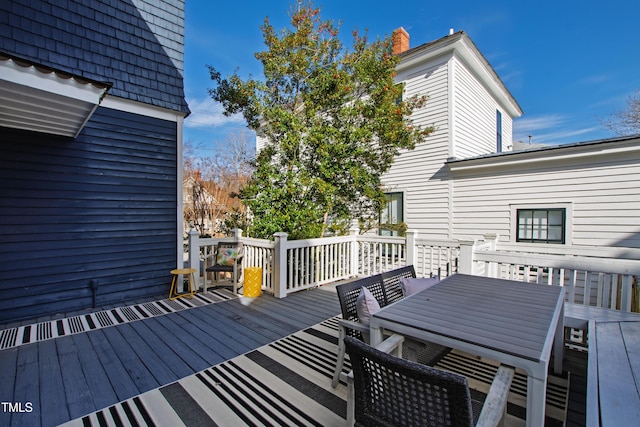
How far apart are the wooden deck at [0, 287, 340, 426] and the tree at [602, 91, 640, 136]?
40.2 feet

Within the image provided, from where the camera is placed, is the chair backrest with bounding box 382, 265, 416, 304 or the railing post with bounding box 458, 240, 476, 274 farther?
the railing post with bounding box 458, 240, 476, 274

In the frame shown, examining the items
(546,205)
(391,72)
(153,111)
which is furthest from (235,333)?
(546,205)

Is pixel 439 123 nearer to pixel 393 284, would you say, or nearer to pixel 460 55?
pixel 460 55

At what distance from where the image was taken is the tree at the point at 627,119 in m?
9.61

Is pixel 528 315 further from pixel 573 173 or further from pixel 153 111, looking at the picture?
pixel 153 111

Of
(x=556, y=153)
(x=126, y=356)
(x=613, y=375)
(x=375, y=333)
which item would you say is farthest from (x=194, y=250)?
(x=556, y=153)

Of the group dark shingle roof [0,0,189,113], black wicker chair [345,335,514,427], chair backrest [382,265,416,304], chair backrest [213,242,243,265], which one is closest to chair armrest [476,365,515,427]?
black wicker chair [345,335,514,427]

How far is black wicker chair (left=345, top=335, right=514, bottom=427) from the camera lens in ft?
3.59

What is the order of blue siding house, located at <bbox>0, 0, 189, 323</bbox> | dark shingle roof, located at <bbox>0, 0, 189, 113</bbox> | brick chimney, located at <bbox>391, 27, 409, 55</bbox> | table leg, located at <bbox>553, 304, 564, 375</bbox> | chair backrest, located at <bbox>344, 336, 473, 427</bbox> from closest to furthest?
1. chair backrest, located at <bbox>344, 336, 473, 427</bbox>
2. table leg, located at <bbox>553, 304, 564, 375</bbox>
3. blue siding house, located at <bbox>0, 0, 189, 323</bbox>
4. dark shingle roof, located at <bbox>0, 0, 189, 113</bbox>
5. brick chimney, located at <bbox>391, 27, 409, 55</bbox>

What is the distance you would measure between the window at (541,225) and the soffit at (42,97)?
7677 millimetres

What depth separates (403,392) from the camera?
1250mm

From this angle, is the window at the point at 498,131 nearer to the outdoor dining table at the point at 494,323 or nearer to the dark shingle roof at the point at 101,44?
the outdoor dining table at the point at 494,323

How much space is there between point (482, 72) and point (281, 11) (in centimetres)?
575

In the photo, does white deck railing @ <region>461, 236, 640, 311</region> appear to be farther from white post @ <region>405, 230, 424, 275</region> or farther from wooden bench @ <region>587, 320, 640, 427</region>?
white post @ <region>405, 230, 424, 275</region>
